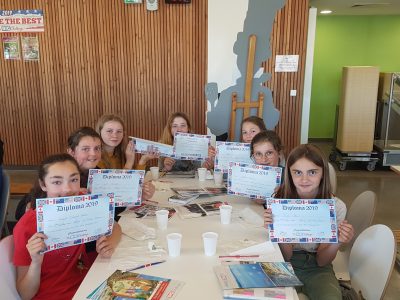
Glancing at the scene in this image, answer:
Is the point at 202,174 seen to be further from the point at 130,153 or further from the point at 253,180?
the point at 253,180

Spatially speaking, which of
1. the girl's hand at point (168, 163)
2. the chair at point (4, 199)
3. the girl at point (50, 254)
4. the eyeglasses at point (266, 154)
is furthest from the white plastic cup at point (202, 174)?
the chair at point (4, 199)

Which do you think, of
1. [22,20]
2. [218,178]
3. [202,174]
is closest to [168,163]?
[202,174]

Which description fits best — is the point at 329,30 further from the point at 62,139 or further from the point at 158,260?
the point at 158,260

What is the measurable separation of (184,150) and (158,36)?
3040mm

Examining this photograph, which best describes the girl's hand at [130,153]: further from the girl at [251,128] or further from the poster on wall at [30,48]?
the poster on wall at [30,48]

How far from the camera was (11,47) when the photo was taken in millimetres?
5863

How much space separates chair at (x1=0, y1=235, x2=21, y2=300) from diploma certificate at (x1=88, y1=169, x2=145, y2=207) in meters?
0.63

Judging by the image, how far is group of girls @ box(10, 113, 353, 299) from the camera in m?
1.60

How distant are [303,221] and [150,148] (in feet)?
5.22

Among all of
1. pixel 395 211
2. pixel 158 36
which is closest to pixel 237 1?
pixel 158 36

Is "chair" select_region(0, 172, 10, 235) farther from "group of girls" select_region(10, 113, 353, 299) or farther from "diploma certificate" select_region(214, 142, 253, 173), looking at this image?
"diploma certificate" select_region(214, 142, 253, 173)

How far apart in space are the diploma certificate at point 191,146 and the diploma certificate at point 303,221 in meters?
1.50

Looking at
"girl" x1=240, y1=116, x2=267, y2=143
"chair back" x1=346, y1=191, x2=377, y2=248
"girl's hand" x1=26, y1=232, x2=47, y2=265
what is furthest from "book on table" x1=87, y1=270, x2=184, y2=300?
"girl" x1=240, y1=116, x2=267, y2=143

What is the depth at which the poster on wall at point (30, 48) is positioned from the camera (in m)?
5.78
